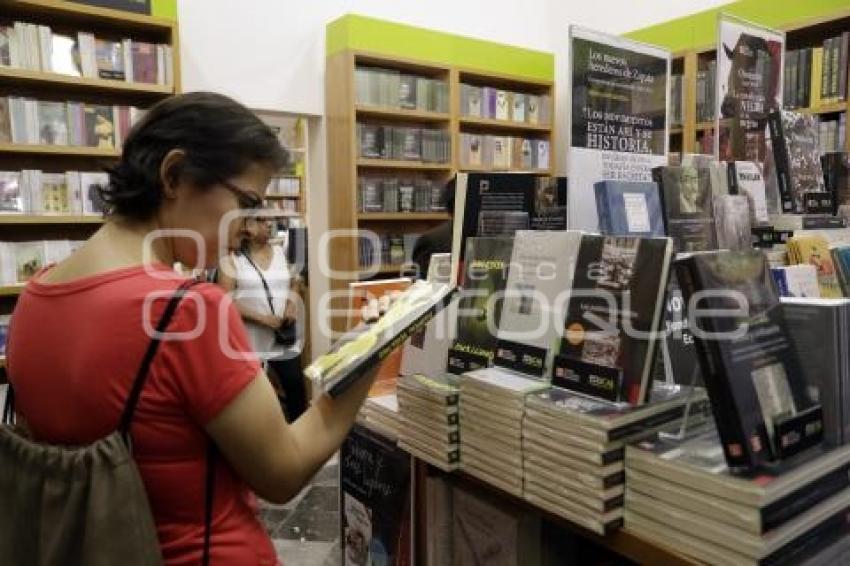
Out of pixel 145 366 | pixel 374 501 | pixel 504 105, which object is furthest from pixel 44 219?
pixel 504 105

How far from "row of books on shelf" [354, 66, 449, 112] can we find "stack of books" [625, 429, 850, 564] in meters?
3.44

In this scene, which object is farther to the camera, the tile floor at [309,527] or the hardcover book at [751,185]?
the tile floor at [309,527]

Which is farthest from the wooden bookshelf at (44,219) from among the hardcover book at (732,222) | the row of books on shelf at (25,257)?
the hardcover book at (732,222)

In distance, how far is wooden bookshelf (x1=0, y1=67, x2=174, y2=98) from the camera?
2.93 m

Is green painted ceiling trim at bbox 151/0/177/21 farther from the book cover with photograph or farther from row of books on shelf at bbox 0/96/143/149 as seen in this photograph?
the book cover with photograph

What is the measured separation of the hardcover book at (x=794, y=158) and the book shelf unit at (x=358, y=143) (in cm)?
257

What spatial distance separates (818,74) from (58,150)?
407cm

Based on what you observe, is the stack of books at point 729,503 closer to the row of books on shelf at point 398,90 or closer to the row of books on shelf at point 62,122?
the row of books on shelf at point 62,122

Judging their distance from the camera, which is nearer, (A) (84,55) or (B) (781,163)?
(B) (781,163)

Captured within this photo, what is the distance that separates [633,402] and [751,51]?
5.05ft

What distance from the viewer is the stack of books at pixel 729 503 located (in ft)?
2.87

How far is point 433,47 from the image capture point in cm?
430

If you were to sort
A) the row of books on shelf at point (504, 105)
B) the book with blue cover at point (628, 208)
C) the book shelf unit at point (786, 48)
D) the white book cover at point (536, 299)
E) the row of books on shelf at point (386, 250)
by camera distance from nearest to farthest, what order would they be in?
the white book cover at point (536, 299) → the book with blue cover at point (628, 208) → the book shelf unit at point (786, 48) → the row of books on shelf at point (386, 250) → the row of books on shelf at point (504, 105)

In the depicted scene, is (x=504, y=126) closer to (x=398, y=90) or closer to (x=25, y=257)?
(x=398, y=90)
